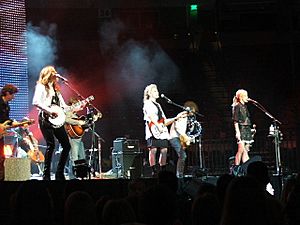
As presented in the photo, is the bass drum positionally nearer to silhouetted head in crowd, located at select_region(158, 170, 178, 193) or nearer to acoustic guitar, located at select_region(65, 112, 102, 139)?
acoustic guitar, located at select_region(65, 112, 102, 139)

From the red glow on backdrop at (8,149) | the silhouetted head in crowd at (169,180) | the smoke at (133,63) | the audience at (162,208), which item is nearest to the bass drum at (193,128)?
the red glow on backdrop at (8,149)

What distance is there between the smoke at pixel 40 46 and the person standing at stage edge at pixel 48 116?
886cm

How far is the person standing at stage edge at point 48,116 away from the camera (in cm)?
918

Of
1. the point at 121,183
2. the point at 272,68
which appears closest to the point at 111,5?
the point at 272,68

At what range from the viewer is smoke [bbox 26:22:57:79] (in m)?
18.1

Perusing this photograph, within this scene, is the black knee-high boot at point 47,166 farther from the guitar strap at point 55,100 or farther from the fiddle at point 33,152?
the fiddle at point 33,152

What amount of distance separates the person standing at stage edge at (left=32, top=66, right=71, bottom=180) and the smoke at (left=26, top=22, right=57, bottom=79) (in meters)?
8.86

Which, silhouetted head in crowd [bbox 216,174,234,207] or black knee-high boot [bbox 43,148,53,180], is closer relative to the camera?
silhouetted head in crowd [bbox 216,174,234,207]

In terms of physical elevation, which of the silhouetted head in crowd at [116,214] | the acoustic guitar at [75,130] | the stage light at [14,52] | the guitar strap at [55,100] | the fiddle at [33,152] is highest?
the stage light at [14,52]

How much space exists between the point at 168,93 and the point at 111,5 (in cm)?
349

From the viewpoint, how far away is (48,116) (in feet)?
30.1

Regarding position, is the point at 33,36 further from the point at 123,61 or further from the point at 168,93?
the point at 168,93

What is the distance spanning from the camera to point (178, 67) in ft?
67.9

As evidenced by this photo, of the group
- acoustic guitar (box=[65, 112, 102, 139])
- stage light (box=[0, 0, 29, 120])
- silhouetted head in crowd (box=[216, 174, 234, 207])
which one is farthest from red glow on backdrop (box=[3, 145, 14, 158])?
silhouetted head in crowd (box=[216, 174, 234, 207])
